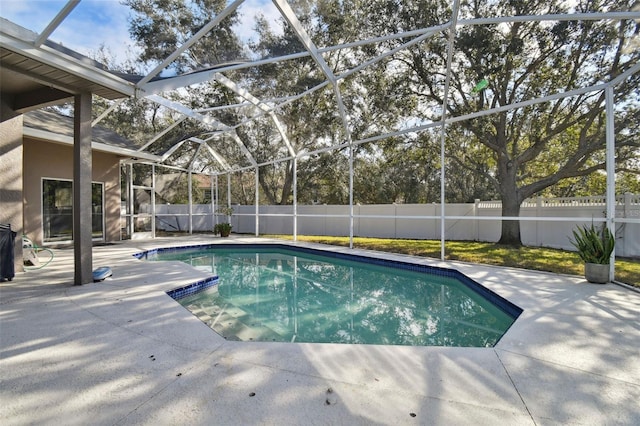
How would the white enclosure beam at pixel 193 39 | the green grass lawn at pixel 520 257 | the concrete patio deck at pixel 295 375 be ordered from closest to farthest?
the concrete patio deck at pixel 295 375 → the white enclosure beam at pixel 193 39 → the green grass lawn at pixel 520 257

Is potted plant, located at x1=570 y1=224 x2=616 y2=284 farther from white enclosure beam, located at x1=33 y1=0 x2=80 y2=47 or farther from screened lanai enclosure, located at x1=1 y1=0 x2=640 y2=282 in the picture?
white enclosure beam, located at x1=33 y1=0 x2=80 y2=47

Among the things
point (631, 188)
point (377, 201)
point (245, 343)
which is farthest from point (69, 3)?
point (631, 188)

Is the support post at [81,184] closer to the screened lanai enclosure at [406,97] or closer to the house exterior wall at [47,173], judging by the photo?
the screened lanai enclosure at [406,97]

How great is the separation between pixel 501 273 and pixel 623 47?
260 inches

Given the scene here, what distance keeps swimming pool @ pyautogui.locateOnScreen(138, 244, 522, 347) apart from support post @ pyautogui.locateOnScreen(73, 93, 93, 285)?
1508mm

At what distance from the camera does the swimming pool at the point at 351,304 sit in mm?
3742

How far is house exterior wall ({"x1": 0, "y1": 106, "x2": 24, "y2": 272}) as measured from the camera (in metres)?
5.21

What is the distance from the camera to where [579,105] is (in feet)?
29.1

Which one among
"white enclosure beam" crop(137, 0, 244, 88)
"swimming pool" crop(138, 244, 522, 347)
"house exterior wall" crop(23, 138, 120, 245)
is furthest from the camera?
"house exterior wall" crop(23, 138, 120, 245)

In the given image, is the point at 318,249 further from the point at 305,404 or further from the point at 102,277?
the point at 305,404

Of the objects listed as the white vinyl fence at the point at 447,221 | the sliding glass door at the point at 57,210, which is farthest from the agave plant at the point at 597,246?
the sliding glass door at the point at 57,210

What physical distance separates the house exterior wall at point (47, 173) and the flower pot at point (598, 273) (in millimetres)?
12204

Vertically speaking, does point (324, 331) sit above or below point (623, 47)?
below

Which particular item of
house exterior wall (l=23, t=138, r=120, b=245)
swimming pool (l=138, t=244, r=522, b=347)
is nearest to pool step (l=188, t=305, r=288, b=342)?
swimming pool (l=138, t=244, r=522, b=347)
